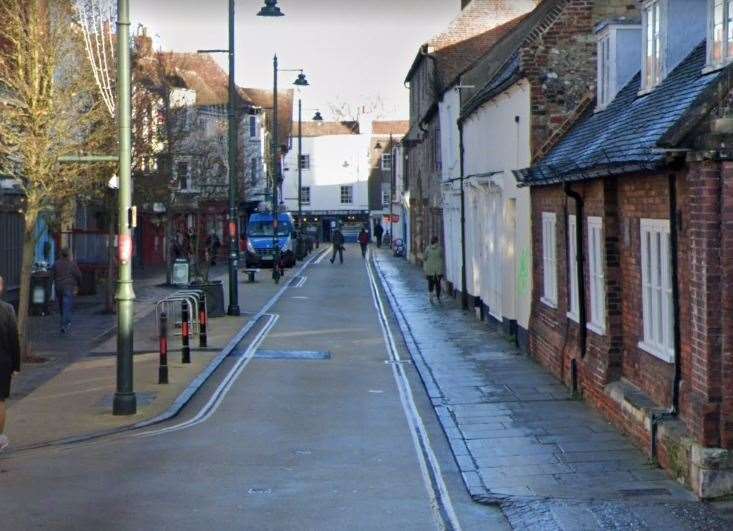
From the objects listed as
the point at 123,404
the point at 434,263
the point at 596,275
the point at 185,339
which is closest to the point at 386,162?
the point at 434,263

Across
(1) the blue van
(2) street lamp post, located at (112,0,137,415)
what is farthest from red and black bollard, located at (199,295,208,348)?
(1) the blue van

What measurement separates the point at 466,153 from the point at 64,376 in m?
14.9

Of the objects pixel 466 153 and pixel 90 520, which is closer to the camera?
pixel 90 520

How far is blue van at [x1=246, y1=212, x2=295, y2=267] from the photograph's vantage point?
177ft

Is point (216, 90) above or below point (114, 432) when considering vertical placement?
above

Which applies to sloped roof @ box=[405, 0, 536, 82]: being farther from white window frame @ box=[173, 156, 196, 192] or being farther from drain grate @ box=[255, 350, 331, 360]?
drain grate @ box=[255, 350, 331, 360]

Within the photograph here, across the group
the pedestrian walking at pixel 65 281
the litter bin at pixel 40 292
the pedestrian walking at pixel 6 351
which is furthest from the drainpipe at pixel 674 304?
the litter bin at pixel 40 292

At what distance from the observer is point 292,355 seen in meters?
20.6

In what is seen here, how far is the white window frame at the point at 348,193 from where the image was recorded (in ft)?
329

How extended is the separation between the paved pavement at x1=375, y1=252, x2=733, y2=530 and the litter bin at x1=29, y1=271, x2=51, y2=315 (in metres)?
10.8

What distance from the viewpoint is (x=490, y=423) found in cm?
1373

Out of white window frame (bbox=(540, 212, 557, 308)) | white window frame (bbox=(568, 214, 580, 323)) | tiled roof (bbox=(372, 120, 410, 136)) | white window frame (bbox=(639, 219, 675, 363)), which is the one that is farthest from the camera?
tiled roof (bbox=(372, 120, 410, 136))

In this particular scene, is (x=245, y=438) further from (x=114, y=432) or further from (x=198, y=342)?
(x=198, y=342)

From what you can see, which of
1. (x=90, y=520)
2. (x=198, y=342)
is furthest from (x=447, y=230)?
(x=90, y=520)
